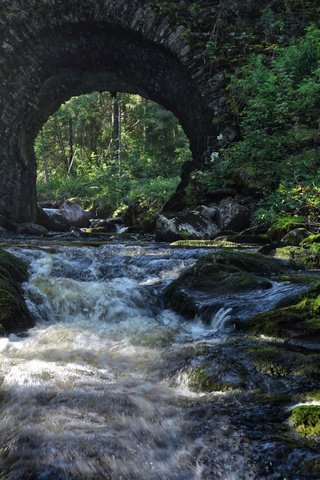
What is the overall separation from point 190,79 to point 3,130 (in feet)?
24.5

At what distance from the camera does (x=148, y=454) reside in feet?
7.36

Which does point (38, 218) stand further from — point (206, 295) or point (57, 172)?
point (57, 172)

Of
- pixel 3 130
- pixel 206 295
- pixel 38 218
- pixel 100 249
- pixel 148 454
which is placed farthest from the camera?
pixel 38 218

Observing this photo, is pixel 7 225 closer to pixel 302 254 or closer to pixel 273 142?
pixel 273 142

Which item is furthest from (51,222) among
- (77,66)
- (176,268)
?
(176,268)

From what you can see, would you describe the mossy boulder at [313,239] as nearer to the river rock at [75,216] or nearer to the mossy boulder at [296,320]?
the mossy boulder at [296,320]

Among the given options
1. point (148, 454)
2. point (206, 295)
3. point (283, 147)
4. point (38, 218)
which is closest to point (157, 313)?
point (206, 295)

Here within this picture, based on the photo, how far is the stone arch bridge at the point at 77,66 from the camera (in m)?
14.5

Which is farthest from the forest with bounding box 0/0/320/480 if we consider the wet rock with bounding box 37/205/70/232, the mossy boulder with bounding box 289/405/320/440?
the wet rock with bounding box 37/205/70/232

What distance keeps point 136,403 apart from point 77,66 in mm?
16478

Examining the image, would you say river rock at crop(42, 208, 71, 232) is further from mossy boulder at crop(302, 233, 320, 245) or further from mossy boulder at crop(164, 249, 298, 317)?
mossy boulder at crop(164, 249, 298, 317)

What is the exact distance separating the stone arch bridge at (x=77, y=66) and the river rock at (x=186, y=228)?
374 cm

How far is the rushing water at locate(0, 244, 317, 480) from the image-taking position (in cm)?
210

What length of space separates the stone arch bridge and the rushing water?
34.3 ft
